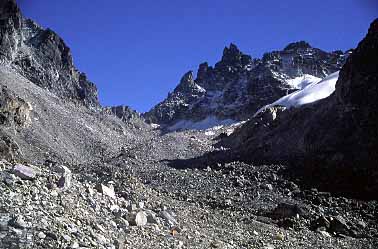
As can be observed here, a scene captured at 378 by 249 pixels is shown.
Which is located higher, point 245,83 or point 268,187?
point 245,83

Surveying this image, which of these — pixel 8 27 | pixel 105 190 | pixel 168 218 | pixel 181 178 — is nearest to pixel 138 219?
pixel 105 190

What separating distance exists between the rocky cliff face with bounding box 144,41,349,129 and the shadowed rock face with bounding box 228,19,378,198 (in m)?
78.9

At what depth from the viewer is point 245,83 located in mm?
150125

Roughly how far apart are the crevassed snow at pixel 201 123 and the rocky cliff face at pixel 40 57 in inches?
1591

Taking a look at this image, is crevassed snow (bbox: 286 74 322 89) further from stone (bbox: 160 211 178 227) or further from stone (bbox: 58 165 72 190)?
stone (bbox: 58 165 72 190)

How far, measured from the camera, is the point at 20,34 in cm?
8481

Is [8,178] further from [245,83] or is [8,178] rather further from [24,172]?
[245,83]

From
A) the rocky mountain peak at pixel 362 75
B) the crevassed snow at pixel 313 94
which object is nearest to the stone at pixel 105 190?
the rocky mountain peak at pixel 362 75

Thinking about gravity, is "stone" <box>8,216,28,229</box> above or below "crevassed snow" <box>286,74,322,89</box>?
below

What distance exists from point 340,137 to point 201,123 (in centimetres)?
10879

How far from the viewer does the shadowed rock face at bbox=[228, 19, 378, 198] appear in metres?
31.5

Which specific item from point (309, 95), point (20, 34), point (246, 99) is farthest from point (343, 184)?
point (246, 99)

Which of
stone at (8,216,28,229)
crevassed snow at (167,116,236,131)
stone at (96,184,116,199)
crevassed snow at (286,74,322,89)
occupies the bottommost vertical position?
stone at (8,216,28,229)

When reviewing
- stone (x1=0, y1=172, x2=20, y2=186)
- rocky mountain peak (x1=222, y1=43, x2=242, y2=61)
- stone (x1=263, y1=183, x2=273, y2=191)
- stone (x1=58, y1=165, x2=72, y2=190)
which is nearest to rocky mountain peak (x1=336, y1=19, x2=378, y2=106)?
stone (x1=263, y1=183, x2=273, y2=191)
